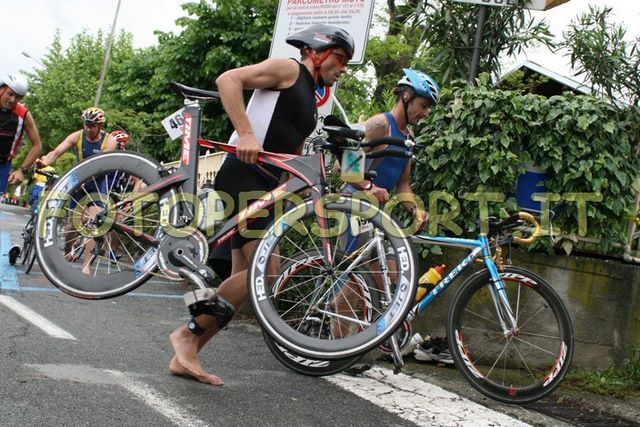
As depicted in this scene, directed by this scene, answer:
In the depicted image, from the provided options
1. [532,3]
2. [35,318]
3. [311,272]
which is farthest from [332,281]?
[532,3]

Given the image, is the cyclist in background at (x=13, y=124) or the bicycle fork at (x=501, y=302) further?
the cyclist in background at (x=13, y=124)

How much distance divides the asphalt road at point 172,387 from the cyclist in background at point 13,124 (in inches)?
52.0

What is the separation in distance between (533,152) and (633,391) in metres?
2.00

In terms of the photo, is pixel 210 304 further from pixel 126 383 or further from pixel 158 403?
pixel 126 383

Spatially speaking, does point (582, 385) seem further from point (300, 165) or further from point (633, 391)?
point (300, 165)

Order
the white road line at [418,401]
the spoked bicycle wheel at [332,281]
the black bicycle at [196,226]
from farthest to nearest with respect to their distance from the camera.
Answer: the white road line at [418,401], the black bicycle at [196,226], the spoked bicycle wheel at [332,281]

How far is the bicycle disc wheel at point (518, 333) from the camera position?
4.56 metres

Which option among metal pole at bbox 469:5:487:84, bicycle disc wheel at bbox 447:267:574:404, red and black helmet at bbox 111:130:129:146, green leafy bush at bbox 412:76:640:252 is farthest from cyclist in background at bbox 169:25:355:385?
metal pole at bbox 469:5:487:84

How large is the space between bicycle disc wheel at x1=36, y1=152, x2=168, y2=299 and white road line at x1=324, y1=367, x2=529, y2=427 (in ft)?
5.71

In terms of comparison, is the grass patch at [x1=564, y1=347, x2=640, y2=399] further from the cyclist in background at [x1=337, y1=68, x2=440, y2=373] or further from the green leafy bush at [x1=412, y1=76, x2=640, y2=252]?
the cyclist in background at [x1=337, y1=68, x2=440, y2=373]

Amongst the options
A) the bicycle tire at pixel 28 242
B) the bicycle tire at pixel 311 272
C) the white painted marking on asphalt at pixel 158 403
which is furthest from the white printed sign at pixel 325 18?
the bicycle tire at pixel 28 242

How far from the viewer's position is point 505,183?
20.3 feet

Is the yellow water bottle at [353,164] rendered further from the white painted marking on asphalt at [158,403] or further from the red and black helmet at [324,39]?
the white painted marking on asphalt at [158,403]

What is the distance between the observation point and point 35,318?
6.11 meters
